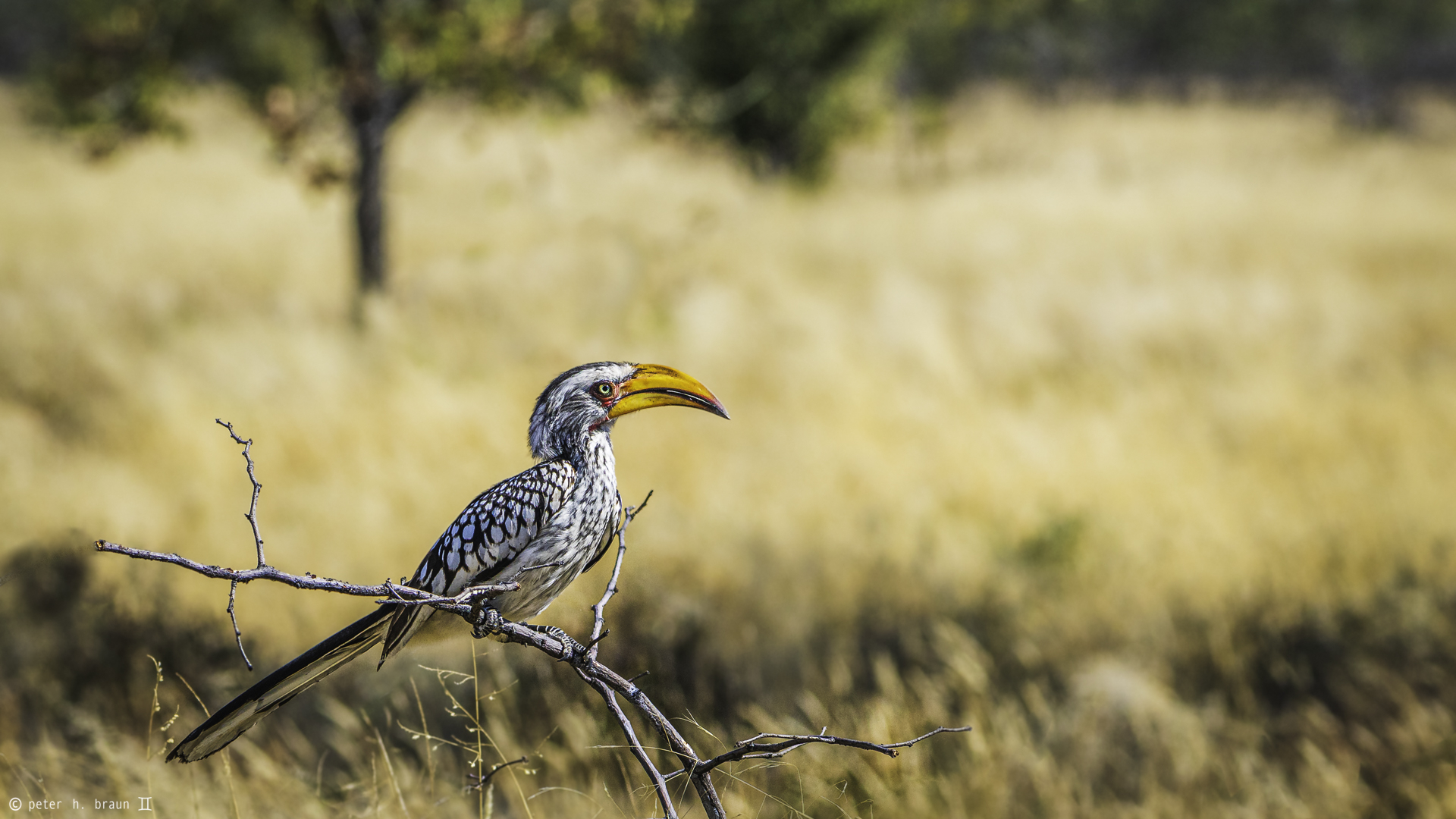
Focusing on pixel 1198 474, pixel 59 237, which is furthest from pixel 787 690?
pixel 59 237

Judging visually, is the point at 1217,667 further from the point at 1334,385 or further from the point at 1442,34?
the point at 1442,34

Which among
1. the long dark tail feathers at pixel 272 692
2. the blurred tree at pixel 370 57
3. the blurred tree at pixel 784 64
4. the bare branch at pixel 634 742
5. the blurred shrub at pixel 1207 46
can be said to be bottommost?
the bare branch at pixel 634 742

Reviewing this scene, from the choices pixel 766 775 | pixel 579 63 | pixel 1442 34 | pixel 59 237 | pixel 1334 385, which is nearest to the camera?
pixel 766 775

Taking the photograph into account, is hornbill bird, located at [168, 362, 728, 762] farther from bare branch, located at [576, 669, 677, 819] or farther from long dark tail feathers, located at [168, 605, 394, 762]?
bare branch, located at [576, 669, 677, 819]

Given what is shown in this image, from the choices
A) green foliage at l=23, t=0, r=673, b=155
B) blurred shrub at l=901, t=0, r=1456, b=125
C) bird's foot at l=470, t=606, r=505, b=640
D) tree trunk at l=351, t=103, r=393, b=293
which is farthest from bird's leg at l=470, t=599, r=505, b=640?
blurred shrub at l=901, t=0, r=1456, b=125

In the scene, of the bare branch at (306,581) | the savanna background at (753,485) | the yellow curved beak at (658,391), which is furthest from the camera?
the savanna background at (753,485)

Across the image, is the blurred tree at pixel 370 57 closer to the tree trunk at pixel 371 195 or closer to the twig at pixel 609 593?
the tree trunk at pixel 371 195

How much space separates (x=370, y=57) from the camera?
579cm

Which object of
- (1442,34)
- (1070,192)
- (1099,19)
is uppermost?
(1099,19)

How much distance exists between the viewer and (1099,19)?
146 feet

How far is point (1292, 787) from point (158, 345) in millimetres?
8301

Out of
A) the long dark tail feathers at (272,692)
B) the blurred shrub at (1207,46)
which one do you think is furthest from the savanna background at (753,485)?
the blurred shrub at (1207,46)

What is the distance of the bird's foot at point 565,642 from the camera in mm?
966

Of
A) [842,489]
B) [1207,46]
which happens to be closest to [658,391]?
[842,489]
